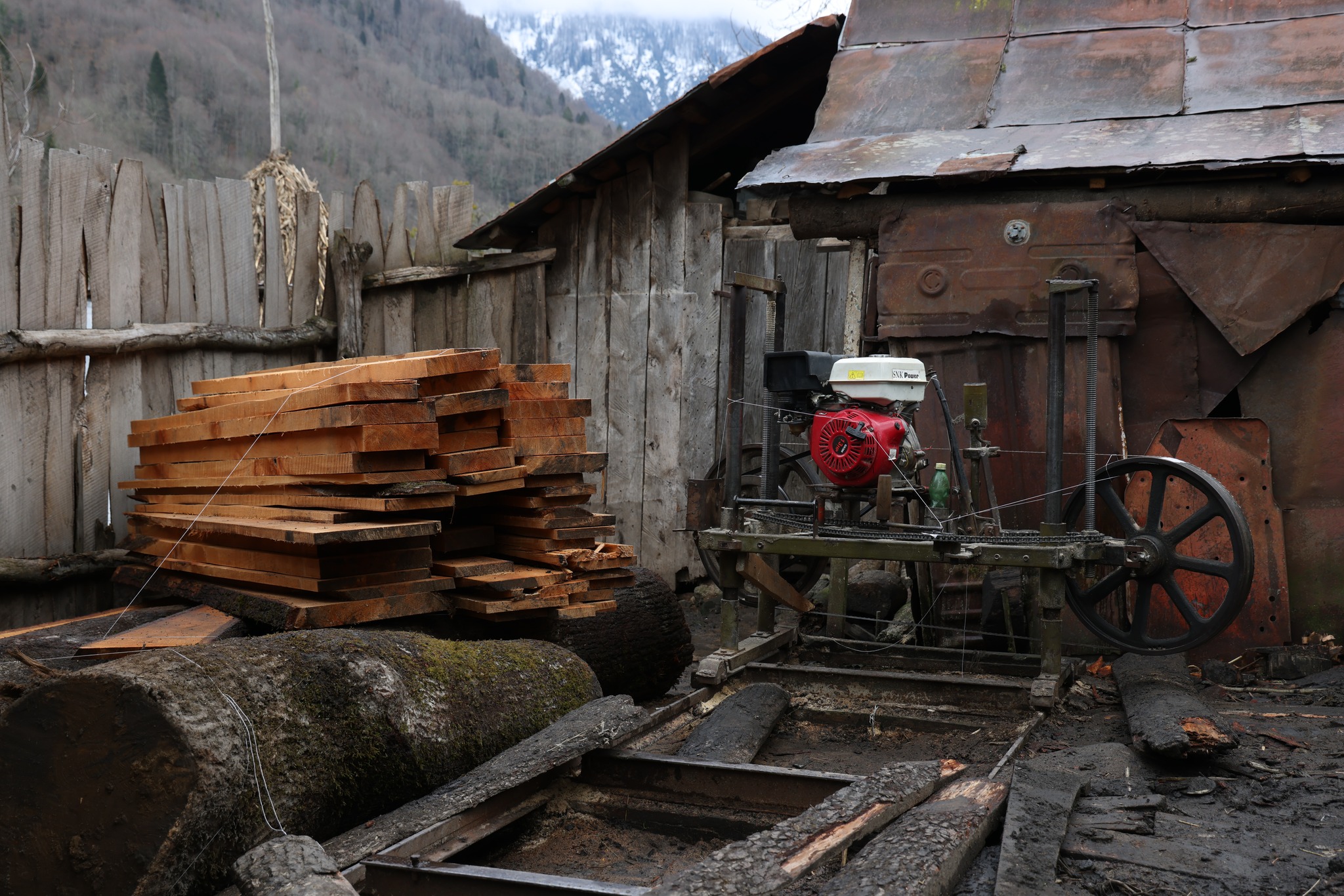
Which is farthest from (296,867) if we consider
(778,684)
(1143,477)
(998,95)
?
(998,95)

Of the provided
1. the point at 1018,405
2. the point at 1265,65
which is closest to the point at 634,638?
the point at 1018,405

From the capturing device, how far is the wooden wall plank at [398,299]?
26.6 ft

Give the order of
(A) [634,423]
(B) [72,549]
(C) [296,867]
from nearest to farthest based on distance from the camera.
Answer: (C) [296,867] < (B) [72,549] < (A) [634,423]

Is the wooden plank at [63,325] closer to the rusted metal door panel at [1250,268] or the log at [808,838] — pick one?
the log at [808,838]

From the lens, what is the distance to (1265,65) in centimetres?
663

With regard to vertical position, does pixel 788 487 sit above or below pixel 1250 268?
below

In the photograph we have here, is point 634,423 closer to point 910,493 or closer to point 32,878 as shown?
point 910,493

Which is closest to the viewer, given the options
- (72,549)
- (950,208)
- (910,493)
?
(910,493)

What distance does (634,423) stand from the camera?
327 inches

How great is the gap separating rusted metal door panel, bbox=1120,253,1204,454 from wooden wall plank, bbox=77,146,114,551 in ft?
17.2

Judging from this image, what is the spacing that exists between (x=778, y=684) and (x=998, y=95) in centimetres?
375

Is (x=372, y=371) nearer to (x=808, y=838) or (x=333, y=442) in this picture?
(x=333, y=442)

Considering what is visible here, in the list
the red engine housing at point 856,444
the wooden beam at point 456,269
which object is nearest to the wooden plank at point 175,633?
the red engine housing at point 856,444

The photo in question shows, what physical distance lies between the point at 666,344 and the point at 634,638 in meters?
2.85
